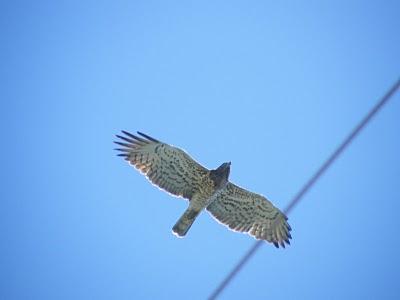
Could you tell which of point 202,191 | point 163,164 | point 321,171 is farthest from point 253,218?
point 321,171

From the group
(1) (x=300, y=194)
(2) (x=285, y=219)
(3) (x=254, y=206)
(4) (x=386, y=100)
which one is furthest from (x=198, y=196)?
(4) (x=386, y=100)

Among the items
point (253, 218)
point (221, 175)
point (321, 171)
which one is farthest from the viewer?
point (253, 218)

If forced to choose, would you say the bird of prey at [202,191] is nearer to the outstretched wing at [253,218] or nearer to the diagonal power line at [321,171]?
the outstretched wing at [253,218]

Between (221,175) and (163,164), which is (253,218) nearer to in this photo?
(221,175)

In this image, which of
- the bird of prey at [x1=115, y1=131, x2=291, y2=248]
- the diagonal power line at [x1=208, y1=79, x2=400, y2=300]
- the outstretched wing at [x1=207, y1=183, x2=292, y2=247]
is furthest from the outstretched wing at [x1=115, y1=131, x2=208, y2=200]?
the diagonal power line at [x1=208, y1=79, x2=400, y2=300]

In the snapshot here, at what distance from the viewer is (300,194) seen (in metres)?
3.07

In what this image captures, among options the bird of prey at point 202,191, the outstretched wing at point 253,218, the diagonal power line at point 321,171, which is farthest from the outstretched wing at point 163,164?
the diagonal power line at point 321,171

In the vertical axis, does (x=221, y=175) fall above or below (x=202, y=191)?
above

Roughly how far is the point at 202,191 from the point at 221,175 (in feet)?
1.70

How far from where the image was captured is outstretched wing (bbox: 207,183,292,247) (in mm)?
8945

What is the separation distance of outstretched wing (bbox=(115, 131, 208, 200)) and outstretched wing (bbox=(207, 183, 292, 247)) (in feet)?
2.23

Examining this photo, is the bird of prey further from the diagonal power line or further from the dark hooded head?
the diagonal power line

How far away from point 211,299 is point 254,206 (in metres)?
6.29

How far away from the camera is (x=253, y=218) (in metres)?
9.09
